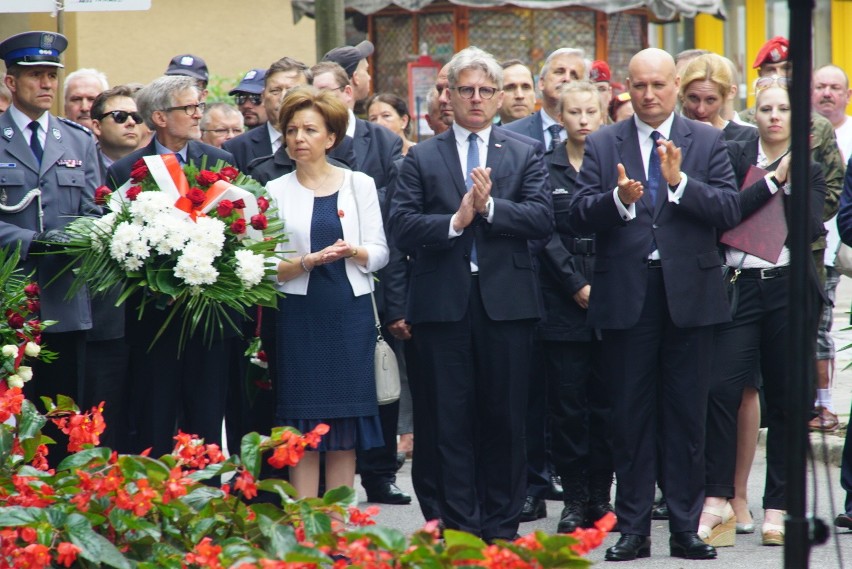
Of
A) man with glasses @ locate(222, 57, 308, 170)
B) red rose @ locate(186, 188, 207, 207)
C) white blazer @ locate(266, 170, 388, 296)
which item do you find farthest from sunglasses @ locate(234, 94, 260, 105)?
red rose @ locate(186, 188, 207, 207)

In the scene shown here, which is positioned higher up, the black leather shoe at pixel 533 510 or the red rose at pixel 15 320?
the red rose at pixel 15 320

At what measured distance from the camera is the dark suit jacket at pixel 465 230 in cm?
645

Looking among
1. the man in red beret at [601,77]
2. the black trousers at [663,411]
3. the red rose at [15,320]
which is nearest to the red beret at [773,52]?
the man in red beret at [601,77]

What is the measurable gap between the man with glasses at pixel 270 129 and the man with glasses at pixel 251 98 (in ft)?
4.19

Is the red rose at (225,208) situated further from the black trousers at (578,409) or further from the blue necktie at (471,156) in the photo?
the black trousers at (578,409)

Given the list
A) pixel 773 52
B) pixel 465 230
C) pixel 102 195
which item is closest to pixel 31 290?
pixel 102 195

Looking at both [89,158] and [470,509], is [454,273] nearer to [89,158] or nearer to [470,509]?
[470,509]

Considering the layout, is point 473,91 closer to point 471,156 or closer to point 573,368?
point 471,156

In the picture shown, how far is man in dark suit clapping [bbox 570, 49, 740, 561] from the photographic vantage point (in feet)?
20.7

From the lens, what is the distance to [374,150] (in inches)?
307

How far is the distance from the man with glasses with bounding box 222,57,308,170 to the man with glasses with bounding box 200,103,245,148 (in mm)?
931

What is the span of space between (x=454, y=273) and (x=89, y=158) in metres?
1.92

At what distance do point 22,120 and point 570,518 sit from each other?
3388 millimetres

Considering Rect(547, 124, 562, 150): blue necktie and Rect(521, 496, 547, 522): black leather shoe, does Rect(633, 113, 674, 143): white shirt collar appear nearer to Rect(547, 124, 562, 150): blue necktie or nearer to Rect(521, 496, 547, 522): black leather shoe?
Rect(547, 124, 562, 150): blue necktie
